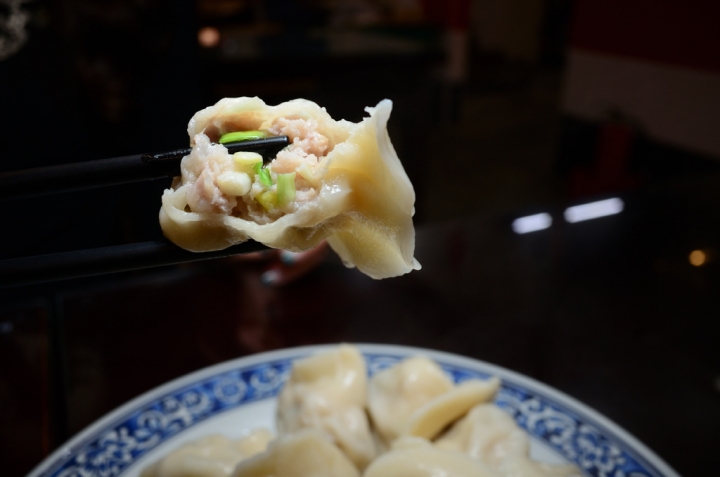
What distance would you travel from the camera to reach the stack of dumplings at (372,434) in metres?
1.04

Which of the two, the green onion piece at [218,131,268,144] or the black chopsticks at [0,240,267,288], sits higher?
the green onion piece at [218,131,268,144]

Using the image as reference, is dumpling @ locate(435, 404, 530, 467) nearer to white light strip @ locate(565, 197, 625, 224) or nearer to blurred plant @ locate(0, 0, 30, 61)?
white light strip @ locate(565, 197, 625, 224)

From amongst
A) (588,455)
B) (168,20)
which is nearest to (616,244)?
(588,455)

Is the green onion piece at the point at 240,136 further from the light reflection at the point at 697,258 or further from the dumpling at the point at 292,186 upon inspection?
the light reflection at the point at 697,258

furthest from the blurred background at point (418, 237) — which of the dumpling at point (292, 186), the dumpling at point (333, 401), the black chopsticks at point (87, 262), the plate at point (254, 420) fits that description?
the dumpling at point (292, 186)

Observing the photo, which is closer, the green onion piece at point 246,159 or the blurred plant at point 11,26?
the green onion piece at point 246,159

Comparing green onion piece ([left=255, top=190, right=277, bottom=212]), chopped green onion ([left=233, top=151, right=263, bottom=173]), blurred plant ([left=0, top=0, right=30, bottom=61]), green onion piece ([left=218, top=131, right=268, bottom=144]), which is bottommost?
green onion piece ([left=255, top=190, right=277, bottom=212])

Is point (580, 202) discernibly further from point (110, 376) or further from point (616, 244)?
point (110, 376)

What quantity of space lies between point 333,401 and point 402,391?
16 centimetres

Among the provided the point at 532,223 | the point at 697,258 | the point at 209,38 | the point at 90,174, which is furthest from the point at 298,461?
the point at 209,38

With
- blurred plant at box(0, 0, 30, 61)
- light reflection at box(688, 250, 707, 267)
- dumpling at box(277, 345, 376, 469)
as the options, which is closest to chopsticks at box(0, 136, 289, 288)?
dumpling at box(277, 345, 376, 469)

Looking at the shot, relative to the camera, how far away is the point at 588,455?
1194 millimetres

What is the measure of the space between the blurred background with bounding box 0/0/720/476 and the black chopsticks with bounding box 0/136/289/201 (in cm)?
80

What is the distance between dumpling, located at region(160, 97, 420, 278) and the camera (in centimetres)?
78
